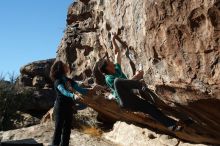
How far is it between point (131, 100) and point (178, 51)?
4.26 feet

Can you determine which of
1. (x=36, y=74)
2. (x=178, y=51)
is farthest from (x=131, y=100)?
(x=36, y=74)

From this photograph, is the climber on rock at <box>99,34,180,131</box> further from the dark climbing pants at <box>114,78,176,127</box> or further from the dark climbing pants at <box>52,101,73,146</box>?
the dark climbing pants at <box>52,101,73,146</box>

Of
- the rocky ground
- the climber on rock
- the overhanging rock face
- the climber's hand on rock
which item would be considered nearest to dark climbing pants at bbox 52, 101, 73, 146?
the climber on rock

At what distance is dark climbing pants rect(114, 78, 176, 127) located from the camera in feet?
27.3

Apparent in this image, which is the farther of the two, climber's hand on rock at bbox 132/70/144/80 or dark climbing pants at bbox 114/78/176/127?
climber's hand on rock at bbox 132/70/144/80

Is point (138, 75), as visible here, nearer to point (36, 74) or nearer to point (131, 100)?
point (131, 100)

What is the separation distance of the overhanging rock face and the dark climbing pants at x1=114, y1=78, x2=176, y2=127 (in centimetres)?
66

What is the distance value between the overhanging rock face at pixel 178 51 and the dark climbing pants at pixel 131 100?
26.1 inches

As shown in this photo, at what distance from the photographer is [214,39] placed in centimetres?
739

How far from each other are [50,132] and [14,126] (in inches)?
255

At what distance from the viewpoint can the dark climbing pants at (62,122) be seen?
31.2 ft

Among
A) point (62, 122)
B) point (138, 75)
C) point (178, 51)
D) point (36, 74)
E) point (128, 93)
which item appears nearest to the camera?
point (178, 51)

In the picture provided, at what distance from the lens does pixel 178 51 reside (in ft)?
26.7

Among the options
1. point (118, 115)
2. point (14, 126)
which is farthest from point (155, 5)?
point (14, 126)
